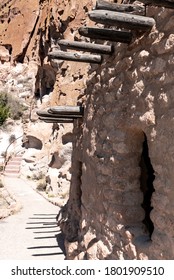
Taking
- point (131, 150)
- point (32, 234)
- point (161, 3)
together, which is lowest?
point (32, 234)

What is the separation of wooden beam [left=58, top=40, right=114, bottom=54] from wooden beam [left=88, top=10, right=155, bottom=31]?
0.87m

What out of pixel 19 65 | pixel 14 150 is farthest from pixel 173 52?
pixel 19 65

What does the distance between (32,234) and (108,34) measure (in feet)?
17.1

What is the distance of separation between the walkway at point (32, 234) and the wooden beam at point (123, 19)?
412 centimetres

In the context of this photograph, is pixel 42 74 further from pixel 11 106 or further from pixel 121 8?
pixel 121 8

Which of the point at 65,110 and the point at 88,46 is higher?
the point at 88,46

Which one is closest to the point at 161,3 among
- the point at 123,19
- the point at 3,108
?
the point at 123,19

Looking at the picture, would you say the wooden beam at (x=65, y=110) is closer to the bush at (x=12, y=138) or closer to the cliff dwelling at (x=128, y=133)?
the cliff dwelling at (x=128, y=133)

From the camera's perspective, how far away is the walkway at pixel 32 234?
20.6ft

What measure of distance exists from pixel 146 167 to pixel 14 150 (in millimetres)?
16805

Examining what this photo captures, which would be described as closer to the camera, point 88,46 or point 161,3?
point 161,3

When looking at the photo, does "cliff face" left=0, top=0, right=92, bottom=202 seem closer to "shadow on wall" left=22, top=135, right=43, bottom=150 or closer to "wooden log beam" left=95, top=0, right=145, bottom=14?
"shadow on wall" left=22, top=135, right=43, bottom=150

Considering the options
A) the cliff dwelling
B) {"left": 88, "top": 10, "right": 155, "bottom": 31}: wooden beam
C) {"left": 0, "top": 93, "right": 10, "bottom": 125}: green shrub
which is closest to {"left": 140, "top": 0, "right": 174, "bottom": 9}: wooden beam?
the cliff dwelling

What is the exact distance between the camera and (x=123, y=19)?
10.3ft
